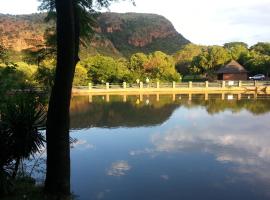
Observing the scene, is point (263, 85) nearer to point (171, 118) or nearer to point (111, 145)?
point (171, 118)

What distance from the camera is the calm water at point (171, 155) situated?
37.3 feet

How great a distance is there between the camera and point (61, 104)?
695cm

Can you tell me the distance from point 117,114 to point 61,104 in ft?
72.2

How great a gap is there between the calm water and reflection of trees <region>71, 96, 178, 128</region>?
6 cm

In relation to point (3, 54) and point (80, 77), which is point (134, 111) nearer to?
point (3, 54)

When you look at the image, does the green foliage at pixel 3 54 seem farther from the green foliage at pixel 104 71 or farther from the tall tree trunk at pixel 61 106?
the green foliage at pixel 104 71

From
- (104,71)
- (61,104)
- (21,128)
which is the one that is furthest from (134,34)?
(61,104)

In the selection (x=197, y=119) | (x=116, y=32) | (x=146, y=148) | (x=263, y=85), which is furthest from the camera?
(x=116, y=32)

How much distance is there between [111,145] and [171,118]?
31.8 ft

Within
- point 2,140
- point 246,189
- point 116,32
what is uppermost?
point 116,32

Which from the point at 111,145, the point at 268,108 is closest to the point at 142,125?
the point at 111,145

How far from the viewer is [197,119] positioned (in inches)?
1035

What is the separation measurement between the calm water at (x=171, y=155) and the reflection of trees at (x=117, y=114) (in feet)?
Result: 0.19

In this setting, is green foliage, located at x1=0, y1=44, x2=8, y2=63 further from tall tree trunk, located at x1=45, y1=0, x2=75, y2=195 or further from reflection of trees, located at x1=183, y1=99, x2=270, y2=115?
reflection of trees, located at x1=183, y1=99, x2=270, y2=115
